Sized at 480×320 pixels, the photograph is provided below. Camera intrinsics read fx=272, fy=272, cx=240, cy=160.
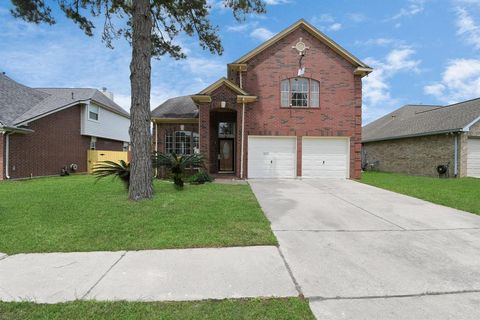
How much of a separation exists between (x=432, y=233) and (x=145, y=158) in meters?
7.11

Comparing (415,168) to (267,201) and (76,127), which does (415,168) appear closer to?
(267,201)

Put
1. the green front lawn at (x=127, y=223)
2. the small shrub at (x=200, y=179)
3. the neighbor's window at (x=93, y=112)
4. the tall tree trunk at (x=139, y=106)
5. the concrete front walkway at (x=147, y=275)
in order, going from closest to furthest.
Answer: the concrete front walkway at (x=147, y=275) → the green front lawn at (x=127, y=223) → the tall tree trunk at (x=139, y=106) → the small shrub at (x=200, y=179) → the neighbor's window at (x=93, y=112)

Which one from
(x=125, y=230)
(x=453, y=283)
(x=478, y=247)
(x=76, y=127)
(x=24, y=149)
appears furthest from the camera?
(x=76, y=127)

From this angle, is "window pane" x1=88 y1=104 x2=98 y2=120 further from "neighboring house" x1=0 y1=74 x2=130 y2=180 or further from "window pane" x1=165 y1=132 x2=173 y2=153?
"window pane" x1=165 y1=132 x2=173 y2=153

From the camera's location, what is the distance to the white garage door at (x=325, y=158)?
13.8 meters

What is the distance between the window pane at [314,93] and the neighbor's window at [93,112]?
15.6 m

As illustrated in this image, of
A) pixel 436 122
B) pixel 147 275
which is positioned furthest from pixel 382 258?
pixel 436 122

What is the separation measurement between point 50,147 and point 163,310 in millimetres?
17659

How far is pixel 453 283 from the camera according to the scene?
3252mm

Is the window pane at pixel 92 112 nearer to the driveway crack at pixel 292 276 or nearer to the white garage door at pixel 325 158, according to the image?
the white garage door at pixel 325 158

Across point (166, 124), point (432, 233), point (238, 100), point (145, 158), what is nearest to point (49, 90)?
point (166, 124)

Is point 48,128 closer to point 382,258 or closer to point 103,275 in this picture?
point 103,275

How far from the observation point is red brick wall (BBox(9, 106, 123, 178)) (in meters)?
14.4

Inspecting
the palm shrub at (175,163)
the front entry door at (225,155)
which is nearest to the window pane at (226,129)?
the front entry door at (225,155)
